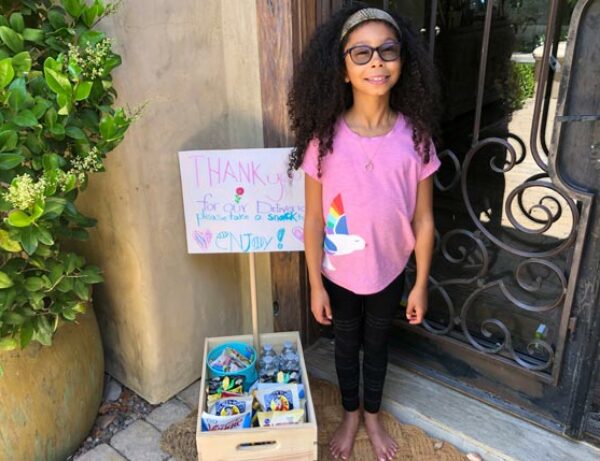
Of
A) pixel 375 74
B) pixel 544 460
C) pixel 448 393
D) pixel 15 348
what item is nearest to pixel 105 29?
pixel 375 74

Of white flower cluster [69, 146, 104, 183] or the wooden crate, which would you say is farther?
the wooden crate

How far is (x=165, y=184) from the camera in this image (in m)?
2.15

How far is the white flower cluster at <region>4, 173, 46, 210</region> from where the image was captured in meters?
1.31

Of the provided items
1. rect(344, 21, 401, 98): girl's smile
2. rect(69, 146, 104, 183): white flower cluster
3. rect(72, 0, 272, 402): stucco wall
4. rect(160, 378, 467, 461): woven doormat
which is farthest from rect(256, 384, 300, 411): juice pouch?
rect(344, 21, 401, 98): girl's smile

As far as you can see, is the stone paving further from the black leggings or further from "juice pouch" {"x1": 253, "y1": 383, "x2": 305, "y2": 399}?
the black leggings

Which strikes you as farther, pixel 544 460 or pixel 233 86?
pixel 233 86

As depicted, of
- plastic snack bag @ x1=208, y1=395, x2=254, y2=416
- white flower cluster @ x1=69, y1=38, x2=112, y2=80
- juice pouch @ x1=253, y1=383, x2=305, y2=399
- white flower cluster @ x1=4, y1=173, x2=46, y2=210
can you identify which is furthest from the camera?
juice pouch @ x1=253, y1=383, x2=305, y2=399

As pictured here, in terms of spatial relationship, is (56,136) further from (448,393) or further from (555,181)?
(448,393)

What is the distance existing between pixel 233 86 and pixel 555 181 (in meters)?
1.32

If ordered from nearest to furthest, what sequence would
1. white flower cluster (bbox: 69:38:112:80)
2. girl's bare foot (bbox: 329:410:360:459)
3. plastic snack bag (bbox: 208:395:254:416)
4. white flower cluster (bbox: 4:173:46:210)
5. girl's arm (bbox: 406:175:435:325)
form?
white flower cluster (bbox: 4:173:46:210)
white flower cluster (bbox: 69:38:112:80)
girl's arm (bbox: 406:175:435:325)
plastic snack bag (bbox: 208:395:254:416)
girl's bare foot (bbox: 329:410:360:459)

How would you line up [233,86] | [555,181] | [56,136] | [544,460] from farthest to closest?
[233,86] < [544,460] < [555,181] < [56,136]

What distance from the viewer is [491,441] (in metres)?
2.09

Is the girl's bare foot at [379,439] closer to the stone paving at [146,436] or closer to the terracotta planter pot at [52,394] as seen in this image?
the stone paving at [146,436]

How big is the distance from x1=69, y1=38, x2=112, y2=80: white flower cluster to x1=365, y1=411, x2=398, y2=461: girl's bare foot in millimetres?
1588
